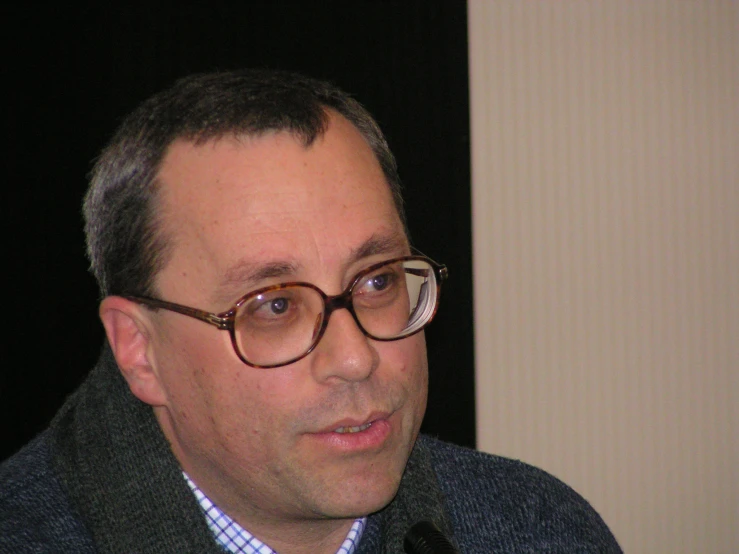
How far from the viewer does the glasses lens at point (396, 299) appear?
1.33 m

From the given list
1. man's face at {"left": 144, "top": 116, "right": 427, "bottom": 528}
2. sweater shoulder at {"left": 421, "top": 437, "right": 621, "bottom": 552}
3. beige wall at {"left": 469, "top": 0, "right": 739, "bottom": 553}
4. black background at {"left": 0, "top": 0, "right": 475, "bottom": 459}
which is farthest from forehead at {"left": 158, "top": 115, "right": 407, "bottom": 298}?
beige wall at {"left": 469, "top": 0, "right": 739, "bottom": 553}

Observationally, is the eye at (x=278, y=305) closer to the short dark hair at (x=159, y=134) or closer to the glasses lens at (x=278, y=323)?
the glasses lens at (x=278, y=323)

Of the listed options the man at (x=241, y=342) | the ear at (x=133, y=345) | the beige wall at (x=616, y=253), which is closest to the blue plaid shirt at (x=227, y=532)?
the man at (x=241, y=342)

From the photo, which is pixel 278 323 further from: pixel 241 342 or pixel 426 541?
pixel 426 541

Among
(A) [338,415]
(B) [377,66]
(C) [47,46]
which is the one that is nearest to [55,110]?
(C) [47,46]

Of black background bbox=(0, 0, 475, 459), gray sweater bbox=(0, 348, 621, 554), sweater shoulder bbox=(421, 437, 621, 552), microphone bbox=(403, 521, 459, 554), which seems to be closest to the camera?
microphone bbox=(403, 521, 459, 554)

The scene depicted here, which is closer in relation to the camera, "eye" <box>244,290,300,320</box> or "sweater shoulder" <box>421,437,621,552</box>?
"eye" <box>244,290,300,320</box>

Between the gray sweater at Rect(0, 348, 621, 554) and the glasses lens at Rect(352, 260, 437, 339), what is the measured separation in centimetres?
33

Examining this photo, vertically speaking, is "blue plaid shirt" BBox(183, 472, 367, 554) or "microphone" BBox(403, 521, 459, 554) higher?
"microphone" BBox(403, 521, 459, 554)

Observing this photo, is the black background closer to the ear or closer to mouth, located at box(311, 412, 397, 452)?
the ear

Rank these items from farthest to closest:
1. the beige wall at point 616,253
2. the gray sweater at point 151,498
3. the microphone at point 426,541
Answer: the beige wall at point 616,253
the gray sweater at point 151,498
the microphone at point 426,541

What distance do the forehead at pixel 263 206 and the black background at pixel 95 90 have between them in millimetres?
1449

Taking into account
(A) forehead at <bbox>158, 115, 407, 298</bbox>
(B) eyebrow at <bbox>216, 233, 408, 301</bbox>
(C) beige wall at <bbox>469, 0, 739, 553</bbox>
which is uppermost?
(A) forehead at <bbox>158, 115, 407, 298</bbox>

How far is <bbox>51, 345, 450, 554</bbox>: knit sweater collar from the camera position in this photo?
1.36 metres
